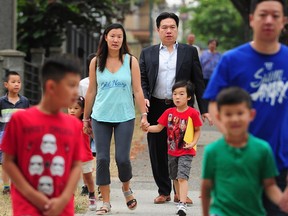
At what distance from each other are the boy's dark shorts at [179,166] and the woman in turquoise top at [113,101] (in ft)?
1.94

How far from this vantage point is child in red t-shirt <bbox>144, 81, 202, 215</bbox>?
933 cm

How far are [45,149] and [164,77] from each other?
4.75 metres

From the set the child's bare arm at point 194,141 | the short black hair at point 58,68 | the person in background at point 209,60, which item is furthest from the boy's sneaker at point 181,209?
the person in background at point 209,60

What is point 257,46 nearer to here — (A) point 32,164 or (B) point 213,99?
(B) point 213,99

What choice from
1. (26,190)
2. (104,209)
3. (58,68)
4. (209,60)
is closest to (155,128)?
(104,209)

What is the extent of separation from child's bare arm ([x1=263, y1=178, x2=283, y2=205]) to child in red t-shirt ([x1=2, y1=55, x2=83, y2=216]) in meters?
1.10

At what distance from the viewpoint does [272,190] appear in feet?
17.0

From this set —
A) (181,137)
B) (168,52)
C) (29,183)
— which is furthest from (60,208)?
(168,52)

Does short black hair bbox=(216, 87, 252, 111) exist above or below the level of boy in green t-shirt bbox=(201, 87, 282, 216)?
above

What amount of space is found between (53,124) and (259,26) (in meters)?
1.37

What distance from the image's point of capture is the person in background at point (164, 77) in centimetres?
982

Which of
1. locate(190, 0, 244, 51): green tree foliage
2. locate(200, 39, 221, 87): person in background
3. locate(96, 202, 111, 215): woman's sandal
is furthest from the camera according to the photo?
locate(190, 0, 244, 51): green tree foliage

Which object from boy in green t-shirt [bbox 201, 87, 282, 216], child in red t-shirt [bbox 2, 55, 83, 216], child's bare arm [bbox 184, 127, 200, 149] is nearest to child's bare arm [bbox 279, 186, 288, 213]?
boy in green t-shirt [bbox 201, 87, 282, 216]

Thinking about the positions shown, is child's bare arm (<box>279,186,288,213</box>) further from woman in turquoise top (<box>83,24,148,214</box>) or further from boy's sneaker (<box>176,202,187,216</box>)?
boy's sneaker (<box>176,202,187,216</box>)
